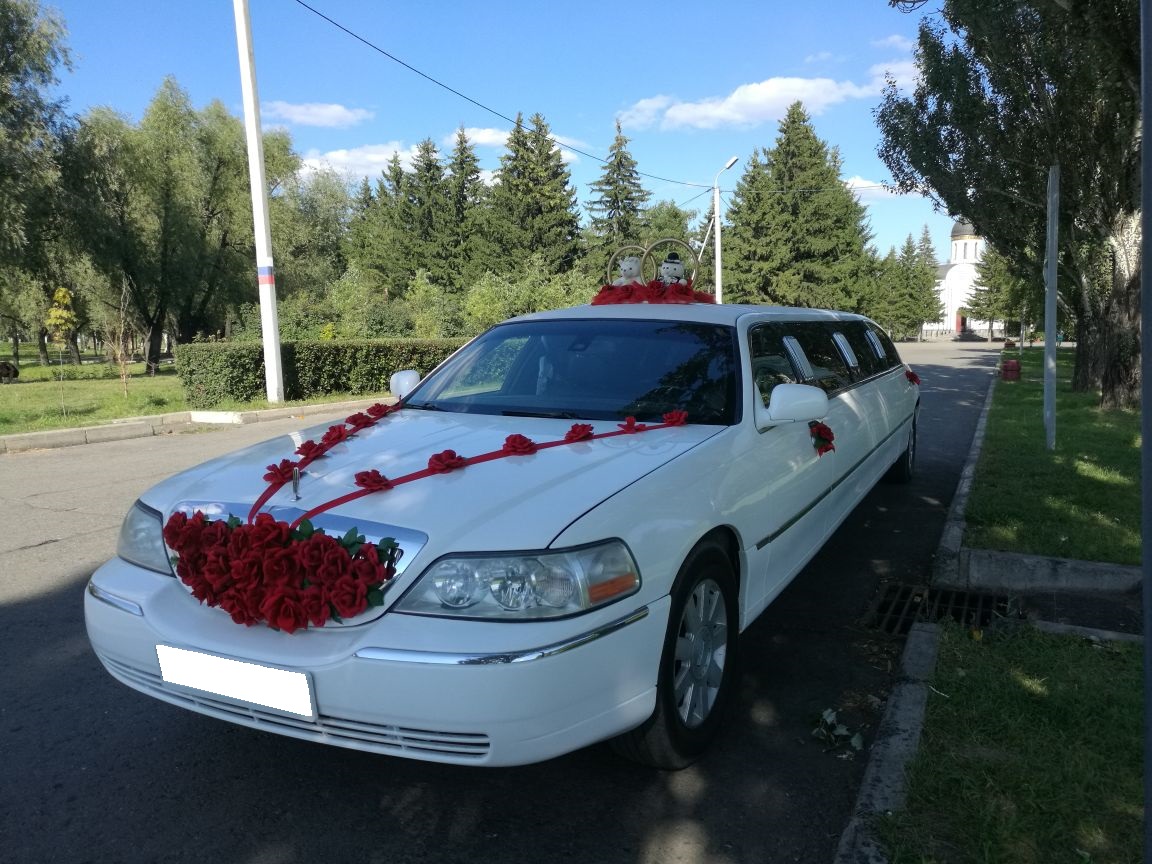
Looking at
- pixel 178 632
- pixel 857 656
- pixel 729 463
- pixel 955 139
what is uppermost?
pixel 955 139

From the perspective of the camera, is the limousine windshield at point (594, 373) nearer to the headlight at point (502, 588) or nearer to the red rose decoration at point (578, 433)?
the red rose decoration at point (578, 433)

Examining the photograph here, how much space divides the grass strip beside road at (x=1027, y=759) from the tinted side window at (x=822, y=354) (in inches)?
61.8

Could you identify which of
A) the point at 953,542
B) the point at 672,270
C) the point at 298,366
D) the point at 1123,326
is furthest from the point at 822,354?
the point at 298,366

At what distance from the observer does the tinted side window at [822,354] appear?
4716 mm

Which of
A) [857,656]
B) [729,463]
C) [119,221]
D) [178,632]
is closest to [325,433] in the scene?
[178,632]

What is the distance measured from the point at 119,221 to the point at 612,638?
1279 inches

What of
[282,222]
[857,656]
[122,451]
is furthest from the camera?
[282,222]

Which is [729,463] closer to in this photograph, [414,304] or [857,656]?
[857,656]

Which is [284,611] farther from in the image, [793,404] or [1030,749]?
[1030,749]

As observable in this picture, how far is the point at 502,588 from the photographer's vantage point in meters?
2.33

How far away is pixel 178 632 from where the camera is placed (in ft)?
8.44

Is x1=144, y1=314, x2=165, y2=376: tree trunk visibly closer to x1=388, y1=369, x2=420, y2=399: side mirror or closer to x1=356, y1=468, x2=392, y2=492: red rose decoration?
x1=388, y1=369, x2=420, y2=399: side mirror

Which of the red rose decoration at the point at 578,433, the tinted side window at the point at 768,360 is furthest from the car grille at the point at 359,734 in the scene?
the tinted side window at the point at 768,360

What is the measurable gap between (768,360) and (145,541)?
9.02 ft
